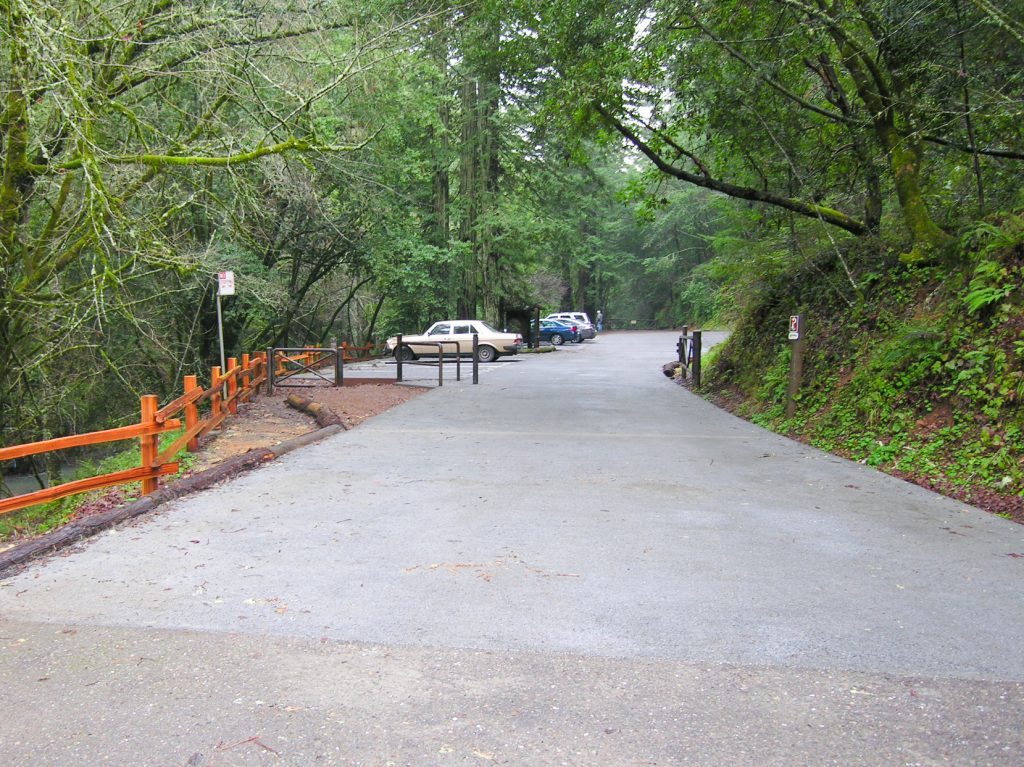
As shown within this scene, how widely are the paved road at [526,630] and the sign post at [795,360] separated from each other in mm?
4046

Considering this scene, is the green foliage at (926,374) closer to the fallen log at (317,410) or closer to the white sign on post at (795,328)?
the white sign on post at (795,328)

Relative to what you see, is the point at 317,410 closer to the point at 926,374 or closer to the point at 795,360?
the point at 795,360

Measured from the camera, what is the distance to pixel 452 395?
16297 mm

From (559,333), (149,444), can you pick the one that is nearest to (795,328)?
(149,444)

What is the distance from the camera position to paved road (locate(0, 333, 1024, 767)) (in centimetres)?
306

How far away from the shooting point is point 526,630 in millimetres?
4117

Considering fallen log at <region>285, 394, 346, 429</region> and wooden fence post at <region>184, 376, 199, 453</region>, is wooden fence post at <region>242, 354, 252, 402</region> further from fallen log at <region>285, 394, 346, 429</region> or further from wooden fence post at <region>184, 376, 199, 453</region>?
wooden fence post at <region>184, 376, 199, 453</region>

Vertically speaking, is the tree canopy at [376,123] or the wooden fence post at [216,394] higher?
the tree canopy at [376,123]

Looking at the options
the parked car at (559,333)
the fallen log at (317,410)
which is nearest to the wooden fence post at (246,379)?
the fallen log at (317,410)

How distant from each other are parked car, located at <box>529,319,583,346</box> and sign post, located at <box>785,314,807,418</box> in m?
30.8

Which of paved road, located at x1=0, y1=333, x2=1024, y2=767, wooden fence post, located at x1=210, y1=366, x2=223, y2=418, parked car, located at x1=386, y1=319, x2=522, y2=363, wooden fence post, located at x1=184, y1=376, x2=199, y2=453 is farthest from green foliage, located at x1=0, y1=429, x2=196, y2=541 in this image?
parked car, located at x1=386, y1=319, x2=522, y2=363

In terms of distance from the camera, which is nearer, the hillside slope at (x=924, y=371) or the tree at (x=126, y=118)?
the hillside slope at (x=924, y=371)

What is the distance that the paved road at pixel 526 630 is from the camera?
10.1 feet

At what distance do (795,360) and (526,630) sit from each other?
29.7ft
